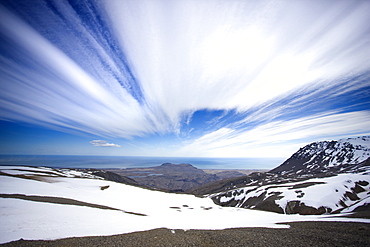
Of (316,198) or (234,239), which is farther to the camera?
(316,198)

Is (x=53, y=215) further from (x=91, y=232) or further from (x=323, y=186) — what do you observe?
(x=323, y=186)

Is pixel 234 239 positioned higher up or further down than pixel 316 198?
higher up

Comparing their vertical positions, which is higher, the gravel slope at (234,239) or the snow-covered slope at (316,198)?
the gravel slope at (234,239)

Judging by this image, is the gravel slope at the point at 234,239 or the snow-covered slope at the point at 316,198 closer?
the gravel slope at the point at 234,239

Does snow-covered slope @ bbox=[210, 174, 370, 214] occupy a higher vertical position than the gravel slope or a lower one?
lower

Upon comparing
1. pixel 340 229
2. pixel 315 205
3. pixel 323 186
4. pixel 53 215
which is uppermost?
pixel 53 215

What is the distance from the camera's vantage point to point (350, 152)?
632ft

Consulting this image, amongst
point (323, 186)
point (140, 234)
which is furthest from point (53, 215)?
point (323, 186)

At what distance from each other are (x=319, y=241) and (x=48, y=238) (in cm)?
2277

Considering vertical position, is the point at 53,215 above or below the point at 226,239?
above

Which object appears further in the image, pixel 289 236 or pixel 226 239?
pixel 289 236

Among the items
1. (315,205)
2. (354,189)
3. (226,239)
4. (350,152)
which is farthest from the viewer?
(350,152)

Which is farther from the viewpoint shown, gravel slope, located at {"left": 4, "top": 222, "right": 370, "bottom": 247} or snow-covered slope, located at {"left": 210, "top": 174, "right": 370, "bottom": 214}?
snow-covered slope, located at {"left": 210, "top": 174, "right": 370, "bottom": 214}

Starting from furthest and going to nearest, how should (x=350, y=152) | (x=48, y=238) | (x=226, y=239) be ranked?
(x=350, y=152), (x=226, y=239), (x=48, y=238)
